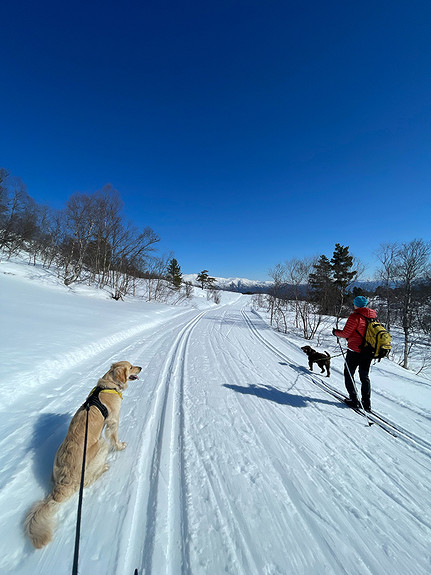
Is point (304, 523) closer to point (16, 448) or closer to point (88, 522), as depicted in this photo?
point (88, 522)

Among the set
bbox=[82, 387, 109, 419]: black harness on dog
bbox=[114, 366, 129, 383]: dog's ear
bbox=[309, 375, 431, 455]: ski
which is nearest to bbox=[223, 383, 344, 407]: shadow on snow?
bbox=[309, 375, 431, 455]: ski

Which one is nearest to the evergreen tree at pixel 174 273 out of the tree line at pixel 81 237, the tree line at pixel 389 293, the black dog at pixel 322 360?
the tree line at pixel 81 237

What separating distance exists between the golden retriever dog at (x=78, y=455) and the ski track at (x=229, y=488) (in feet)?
0.52

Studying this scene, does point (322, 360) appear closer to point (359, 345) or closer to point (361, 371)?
point (361, 371)

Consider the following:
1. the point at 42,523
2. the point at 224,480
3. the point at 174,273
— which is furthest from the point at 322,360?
the point at 174,273

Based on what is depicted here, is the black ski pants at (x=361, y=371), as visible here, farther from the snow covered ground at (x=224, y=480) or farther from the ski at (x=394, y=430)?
the snow covered ground at (x=224, y=480)

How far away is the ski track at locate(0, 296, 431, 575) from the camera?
5.18 feet

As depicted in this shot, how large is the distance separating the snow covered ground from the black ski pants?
1.32 feet

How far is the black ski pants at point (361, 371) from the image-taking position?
3.73 meters

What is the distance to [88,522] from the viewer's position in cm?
176

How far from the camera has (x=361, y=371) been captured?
12.6 ft

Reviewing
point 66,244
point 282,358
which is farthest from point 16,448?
point 66,244

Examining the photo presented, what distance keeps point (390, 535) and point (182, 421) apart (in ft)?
8.51

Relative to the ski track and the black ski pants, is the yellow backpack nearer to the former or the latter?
the black ski pants
